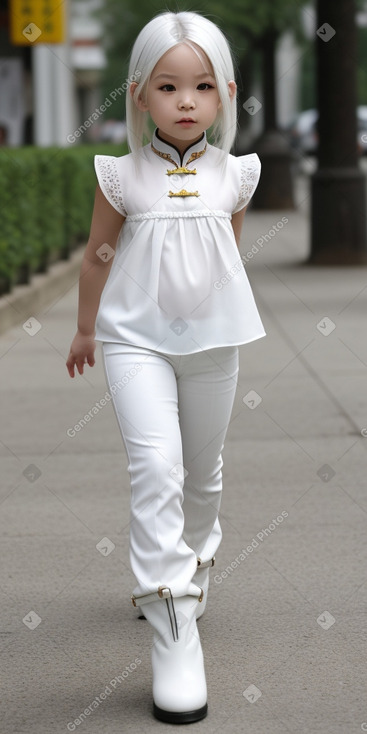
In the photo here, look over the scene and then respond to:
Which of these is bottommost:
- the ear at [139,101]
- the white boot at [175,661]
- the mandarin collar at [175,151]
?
the white boot at [175,661]

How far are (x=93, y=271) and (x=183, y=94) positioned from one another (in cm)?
53

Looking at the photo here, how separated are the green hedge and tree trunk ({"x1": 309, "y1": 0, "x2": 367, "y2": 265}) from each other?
271 centimetres

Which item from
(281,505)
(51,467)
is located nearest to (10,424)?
(51,467)

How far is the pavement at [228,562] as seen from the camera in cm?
355

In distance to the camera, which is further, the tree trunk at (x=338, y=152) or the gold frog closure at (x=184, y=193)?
the tree trunk at (x=338, y=152)

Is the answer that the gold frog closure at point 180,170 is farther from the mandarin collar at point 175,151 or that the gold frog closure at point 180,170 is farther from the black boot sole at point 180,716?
the black boot sole at point 180,716

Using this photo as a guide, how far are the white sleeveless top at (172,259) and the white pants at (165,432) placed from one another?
56 mm

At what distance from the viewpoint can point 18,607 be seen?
434 cm

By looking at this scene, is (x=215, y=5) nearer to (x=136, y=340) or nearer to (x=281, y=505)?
(x=281, y=505)

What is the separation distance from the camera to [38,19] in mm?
17188

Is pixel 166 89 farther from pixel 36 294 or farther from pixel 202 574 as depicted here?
pixel 36 294

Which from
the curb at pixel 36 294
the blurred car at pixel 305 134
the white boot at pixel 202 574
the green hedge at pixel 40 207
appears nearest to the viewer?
the white boot at pixel 202 574

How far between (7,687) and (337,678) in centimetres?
89

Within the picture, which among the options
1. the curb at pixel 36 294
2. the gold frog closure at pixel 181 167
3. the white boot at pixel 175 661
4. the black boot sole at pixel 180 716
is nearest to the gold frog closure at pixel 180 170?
the gold frog closure at pixel 181 167
